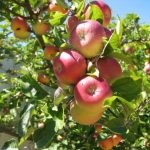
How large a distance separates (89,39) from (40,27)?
1.05 m

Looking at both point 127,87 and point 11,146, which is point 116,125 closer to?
point 127,87

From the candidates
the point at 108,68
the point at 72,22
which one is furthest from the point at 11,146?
the point at 108,68

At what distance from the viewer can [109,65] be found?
1.33 meters

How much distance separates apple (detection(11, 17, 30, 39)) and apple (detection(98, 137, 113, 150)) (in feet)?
2.76

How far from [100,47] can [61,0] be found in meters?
0.49

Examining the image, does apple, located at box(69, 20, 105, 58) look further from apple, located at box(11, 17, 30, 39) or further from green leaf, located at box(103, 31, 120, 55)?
apple, located at box(11, 17, 30, 39)

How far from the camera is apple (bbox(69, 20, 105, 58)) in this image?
1.33 m

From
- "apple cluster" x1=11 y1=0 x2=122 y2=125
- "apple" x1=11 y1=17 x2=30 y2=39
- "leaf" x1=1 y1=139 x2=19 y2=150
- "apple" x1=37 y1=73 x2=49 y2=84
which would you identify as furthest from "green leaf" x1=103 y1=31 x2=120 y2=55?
"apple" x1=37 y1=73 x2=49 y2=84

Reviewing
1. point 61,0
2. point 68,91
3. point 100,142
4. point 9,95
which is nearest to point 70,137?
point 100,142

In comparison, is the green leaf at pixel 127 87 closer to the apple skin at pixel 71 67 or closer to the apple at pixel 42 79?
the apple skin at pixel 71 67

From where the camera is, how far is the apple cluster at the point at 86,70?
4.07ft

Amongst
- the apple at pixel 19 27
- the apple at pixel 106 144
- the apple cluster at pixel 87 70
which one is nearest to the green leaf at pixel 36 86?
the apple cluster at pixel 87 70

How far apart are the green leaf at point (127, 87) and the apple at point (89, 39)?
11 centimetres

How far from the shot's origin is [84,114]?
1.28 metres
